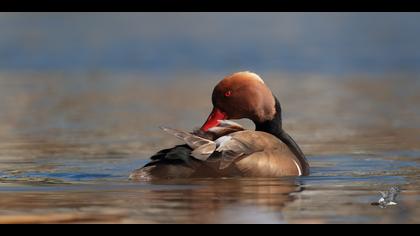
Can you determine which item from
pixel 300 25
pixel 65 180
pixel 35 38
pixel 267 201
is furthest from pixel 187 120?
pixel 300 25

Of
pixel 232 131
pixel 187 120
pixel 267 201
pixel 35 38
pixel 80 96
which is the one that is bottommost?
pixel 267 201

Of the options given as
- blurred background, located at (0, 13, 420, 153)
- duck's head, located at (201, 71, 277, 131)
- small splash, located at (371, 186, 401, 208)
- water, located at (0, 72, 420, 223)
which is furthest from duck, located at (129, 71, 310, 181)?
blurred background, located at (0, 13, 420, 153)

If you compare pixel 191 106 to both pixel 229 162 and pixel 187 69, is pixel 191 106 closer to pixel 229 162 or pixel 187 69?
pixel 187 69

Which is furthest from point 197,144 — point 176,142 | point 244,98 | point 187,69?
point 187,69

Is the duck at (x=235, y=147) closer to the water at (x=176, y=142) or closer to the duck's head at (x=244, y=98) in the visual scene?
the duck's head at (x=244, y=98)

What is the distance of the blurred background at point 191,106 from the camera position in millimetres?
8367

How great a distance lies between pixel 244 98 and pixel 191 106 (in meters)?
7.08

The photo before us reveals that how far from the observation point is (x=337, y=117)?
15789mm

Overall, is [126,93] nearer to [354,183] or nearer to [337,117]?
[337,117]

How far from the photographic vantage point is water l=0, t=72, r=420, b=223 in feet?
26.1

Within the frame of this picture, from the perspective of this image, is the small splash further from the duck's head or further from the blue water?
the blue water

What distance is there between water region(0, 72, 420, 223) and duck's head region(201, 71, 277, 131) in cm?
78

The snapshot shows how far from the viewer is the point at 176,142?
13.6 metres

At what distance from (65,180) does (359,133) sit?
16.6ft
